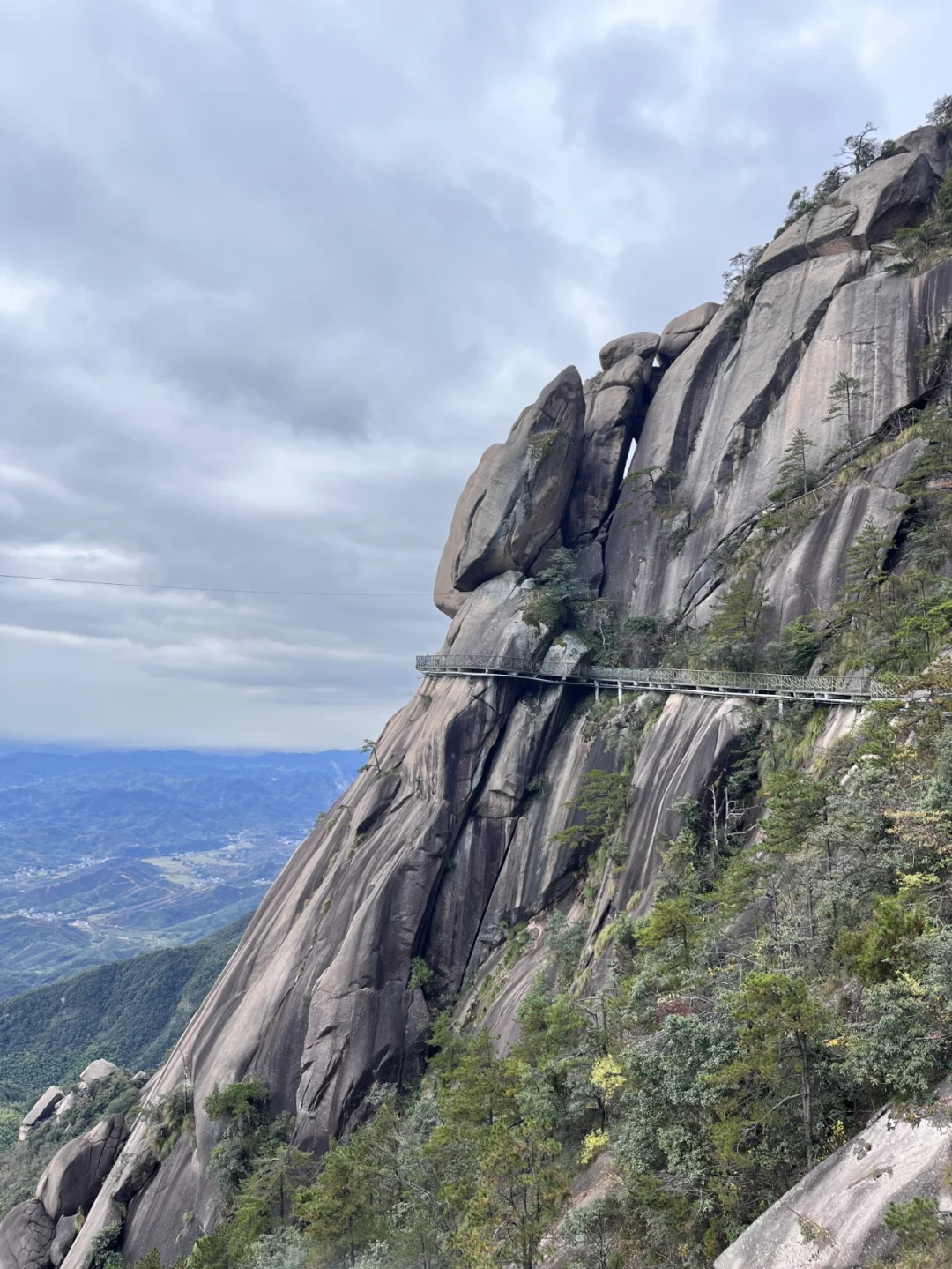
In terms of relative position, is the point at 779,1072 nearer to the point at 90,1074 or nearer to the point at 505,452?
the point at 505,452

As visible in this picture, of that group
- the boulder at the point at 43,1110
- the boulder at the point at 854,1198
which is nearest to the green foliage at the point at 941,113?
the boulder at the point at 854,1198

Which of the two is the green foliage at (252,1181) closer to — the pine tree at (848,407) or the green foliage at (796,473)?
the green foliage at (796,473)

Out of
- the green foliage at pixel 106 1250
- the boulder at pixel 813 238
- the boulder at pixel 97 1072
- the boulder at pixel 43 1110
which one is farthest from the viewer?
the boulder at pixel 43 1110

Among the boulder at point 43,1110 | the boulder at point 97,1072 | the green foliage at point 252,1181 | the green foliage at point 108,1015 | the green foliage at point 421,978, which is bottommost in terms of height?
the green foliage at point 108,1015

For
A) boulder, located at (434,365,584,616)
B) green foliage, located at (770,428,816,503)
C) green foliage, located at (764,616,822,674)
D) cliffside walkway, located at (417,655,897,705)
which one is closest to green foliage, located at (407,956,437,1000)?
cliffside walkway, located at (417,655,897,705)

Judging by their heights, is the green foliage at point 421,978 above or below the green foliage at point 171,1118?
above

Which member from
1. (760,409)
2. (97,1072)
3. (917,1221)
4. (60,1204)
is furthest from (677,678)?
(97,1072)
